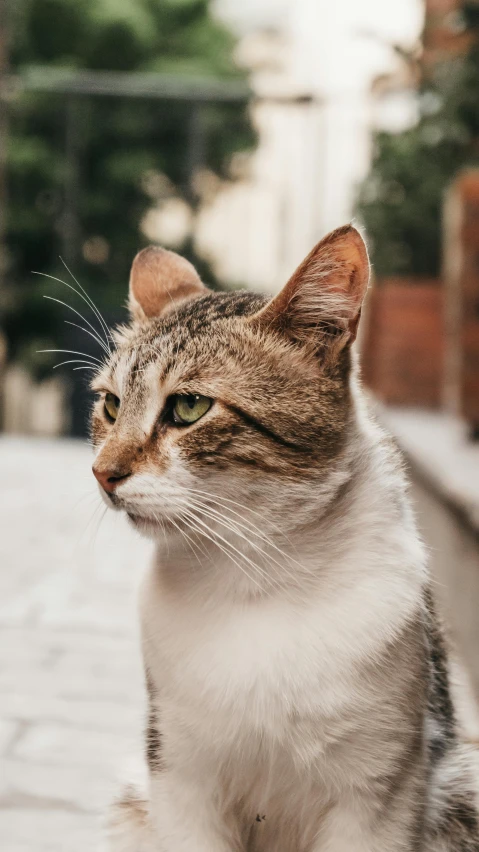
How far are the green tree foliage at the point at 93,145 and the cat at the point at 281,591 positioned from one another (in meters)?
7.17

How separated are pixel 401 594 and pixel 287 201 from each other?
539 centimetres

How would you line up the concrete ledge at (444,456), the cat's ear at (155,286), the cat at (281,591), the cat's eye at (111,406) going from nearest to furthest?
the cat at (281,591) < the cat's eye at (111,406) < the cat's ear at (155,286) < the concrete ledge at (444,456)

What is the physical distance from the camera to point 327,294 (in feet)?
3.12

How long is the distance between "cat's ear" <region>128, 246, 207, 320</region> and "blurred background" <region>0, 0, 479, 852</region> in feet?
0.27

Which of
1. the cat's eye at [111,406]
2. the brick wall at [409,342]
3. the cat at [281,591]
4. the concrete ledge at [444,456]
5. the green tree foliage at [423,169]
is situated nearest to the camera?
the cat at [281,591]

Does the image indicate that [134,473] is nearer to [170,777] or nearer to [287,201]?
[170,777]

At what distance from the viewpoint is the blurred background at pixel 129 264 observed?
5.47 feet

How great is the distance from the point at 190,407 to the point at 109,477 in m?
0.12

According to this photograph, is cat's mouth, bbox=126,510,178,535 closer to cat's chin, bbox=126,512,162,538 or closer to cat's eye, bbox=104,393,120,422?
cat's chin, bbox=126,512,162,538

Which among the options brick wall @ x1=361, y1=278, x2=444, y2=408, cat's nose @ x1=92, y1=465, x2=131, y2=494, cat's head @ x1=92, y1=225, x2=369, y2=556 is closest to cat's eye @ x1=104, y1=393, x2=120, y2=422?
cat's head @ x1=92, y1=225, x2=369, y2=556

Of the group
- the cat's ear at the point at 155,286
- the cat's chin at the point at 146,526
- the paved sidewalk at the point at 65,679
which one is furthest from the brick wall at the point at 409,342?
the cat's chin at the point at 146,526

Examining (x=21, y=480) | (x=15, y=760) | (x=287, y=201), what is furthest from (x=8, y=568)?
(x=287, y=201)

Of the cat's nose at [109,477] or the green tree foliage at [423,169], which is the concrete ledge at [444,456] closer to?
the cat's nose at [109,477]

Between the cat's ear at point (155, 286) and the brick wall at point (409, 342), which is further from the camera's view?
the brick wall at point (409, 342)
